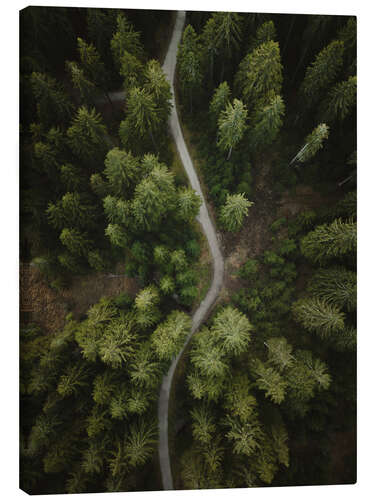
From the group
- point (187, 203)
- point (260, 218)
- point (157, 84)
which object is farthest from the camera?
point (260, 218)

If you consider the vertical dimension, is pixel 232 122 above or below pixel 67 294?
above

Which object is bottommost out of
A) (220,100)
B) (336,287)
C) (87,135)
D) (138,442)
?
(138,442)

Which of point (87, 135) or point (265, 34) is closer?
point (265, 34)

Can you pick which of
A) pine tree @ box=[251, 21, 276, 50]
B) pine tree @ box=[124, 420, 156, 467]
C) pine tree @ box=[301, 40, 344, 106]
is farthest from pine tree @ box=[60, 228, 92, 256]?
pine tree @ box=[301, 40, 344, 106]

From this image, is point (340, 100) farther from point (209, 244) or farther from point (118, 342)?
point (118, 342)

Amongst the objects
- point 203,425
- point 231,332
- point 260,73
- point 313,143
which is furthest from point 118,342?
point 260,73

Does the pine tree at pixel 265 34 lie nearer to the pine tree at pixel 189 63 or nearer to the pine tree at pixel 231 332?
the pine tree at pixel 189 63

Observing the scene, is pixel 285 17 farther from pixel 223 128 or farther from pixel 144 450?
pixel 144 450
